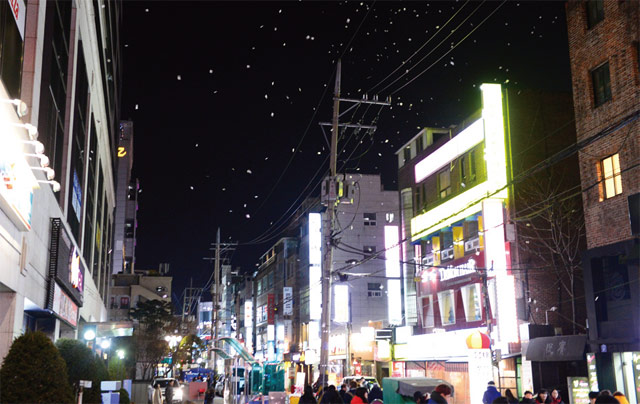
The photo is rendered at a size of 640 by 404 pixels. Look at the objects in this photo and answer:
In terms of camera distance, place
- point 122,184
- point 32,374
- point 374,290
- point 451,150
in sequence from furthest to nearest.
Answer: point 122,184 → point 374,290 → point 451,150 → point 32,374

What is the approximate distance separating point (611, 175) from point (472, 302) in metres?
14.3

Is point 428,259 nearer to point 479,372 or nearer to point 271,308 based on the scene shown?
point 479,372

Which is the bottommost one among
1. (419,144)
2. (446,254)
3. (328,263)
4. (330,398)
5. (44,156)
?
(330,398)

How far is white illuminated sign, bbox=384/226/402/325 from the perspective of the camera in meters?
46.1

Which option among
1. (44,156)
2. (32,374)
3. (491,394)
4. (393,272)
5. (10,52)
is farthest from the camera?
(393,272)

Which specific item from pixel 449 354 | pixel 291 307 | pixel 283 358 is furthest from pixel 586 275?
pixel 283 358

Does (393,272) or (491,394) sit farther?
(393,272)

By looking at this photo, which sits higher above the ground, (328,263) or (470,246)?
(470,246)

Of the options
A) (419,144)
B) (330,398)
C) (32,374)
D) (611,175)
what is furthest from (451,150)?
(32,374)

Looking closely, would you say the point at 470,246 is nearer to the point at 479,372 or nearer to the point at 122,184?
the point at 479,372

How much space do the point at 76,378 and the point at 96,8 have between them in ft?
54.2

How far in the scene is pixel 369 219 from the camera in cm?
6762

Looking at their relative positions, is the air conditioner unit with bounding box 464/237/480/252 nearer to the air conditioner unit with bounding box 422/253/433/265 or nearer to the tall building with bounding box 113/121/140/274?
the air conditioner unit with bounding box 422/253/433/265

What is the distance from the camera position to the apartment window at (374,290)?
64506mm
